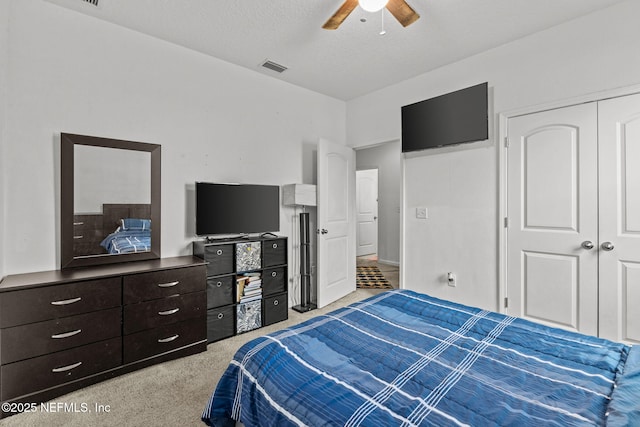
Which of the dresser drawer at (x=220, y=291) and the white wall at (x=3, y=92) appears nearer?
the white wall at (x=3, y=92)

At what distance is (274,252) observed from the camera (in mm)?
3256

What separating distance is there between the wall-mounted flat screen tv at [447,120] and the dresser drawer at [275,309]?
224 centimetres

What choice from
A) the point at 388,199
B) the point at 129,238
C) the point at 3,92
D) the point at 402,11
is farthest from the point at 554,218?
the point at 3,92

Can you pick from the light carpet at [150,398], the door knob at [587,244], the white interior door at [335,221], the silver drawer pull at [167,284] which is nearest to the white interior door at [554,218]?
the door knob at [587,244]

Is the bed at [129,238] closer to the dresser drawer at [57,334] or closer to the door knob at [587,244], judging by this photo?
the dresser drawer at [57,334]

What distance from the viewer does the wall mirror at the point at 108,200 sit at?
2314mm

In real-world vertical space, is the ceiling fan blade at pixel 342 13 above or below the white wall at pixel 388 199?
above

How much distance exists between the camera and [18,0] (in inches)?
85.8

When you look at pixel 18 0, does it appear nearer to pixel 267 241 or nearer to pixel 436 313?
pixel 267 241

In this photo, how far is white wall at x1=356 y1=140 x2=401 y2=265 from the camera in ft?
21.0

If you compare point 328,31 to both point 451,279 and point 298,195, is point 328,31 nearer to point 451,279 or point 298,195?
point 298,195

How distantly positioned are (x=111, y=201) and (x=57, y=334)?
1.03m

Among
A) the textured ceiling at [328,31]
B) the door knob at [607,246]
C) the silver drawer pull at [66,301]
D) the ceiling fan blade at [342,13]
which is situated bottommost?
the silver drawer pull at [66,301]

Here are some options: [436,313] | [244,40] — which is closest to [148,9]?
[244,40]
